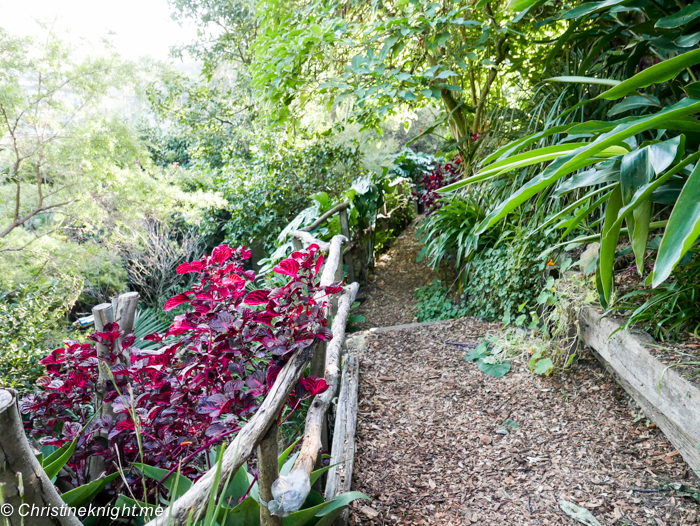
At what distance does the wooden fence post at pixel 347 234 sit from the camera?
381 cm

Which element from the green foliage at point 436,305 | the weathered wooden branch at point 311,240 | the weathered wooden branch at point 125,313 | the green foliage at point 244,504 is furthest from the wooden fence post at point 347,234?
the green foliage at point 244,504

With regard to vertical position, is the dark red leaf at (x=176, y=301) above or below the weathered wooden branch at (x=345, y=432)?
above

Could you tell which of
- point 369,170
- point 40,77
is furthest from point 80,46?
point 369,170

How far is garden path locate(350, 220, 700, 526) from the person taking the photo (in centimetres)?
137

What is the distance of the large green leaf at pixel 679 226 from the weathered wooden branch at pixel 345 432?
0.81 meters

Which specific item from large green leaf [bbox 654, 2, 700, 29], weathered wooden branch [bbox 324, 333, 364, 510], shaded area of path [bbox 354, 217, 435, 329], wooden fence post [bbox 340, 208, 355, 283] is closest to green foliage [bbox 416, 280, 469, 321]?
shaded area of path [bbox 354, 217, 435, 329]

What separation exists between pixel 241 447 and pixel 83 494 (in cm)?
48

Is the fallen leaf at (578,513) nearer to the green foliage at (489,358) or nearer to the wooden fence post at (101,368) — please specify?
the green foliage at (489,358)

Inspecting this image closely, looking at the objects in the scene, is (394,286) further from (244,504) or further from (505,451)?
(244,504)

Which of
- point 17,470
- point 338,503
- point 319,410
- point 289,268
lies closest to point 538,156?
point 289,268

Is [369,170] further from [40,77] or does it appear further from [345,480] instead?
[345,480]

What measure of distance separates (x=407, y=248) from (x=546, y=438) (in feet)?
11.3

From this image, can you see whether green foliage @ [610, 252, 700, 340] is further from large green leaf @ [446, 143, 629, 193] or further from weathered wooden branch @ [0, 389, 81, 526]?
weathered wooden branch @ [0, 389, 81, 526]

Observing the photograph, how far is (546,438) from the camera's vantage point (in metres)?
1.70
